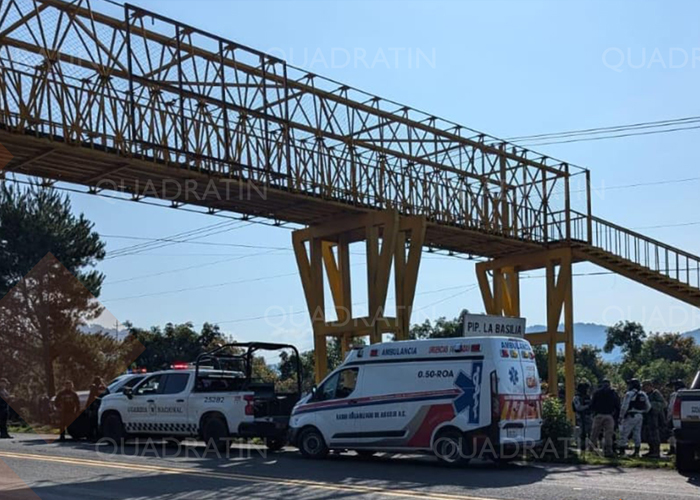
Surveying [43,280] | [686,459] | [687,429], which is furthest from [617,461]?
[43,280]

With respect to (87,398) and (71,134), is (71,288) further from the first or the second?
(71,134)

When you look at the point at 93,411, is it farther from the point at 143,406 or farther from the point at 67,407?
the point at 143,406

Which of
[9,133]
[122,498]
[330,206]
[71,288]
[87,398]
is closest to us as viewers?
[122,498]

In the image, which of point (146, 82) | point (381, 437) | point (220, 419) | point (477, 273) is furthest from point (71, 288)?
→ point (381, 437)

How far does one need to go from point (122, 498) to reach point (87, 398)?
1253 cm

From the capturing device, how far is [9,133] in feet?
63.3

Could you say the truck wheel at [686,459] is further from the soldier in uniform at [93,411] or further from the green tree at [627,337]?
the green tree at [627,337]

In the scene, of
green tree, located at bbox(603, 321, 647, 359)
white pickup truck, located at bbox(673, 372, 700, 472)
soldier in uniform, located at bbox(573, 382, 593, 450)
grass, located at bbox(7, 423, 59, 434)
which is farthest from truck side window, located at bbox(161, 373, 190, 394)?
green tree, located at bbox(603, 321, 647, 359)

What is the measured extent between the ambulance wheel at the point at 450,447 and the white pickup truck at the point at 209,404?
4751 mm

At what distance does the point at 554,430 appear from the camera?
18109mm

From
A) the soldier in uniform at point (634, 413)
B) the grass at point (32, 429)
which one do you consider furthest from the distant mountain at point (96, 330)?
the soldier in uniform at point (634, 413)

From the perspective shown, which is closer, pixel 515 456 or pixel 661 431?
pixel 515 456

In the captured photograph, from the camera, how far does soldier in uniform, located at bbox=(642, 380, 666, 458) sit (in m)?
18.1

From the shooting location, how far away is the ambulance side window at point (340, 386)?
1755cm
